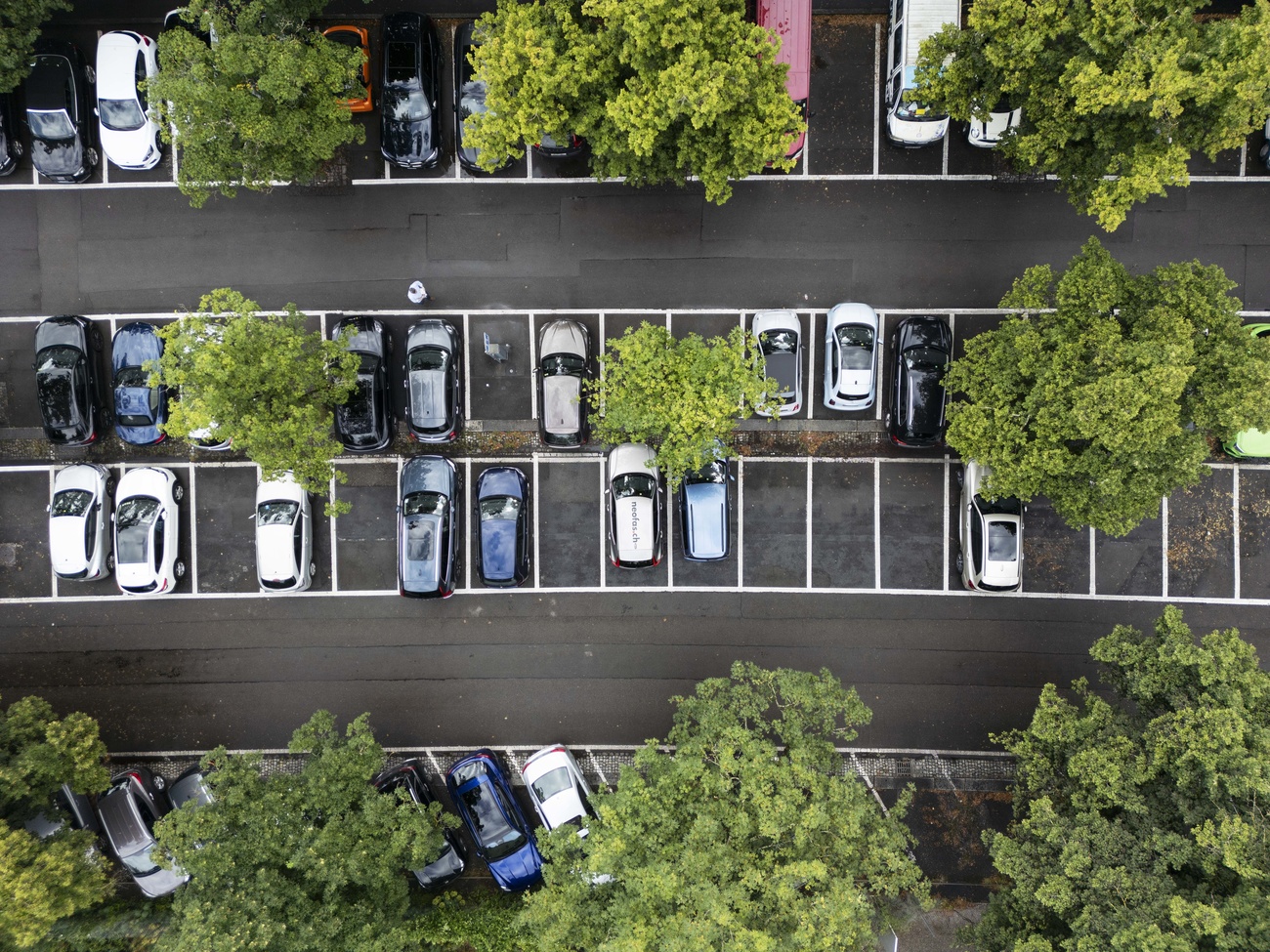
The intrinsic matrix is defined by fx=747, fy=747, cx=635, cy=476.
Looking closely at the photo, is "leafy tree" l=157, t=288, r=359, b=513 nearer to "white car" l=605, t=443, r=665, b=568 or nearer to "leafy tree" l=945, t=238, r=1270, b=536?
"white car" l=605, t=443, r=665, b=568

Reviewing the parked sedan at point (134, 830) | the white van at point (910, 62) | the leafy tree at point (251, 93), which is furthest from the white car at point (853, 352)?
the parked sedan at point (134, 830)

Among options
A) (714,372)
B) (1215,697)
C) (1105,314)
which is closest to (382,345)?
(714,372)

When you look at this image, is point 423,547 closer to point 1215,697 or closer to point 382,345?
point 382,345

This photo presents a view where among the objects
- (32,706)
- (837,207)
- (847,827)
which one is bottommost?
(847,827)

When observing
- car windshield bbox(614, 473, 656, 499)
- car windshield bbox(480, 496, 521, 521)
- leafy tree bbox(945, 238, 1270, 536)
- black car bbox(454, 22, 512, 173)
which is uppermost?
black car bbox(454, 22, 512, 173)

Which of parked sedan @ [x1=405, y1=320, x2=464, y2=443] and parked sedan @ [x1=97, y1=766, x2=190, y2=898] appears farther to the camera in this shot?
parked sedan @ [x1=405, y1=320, x2=464, y2=443]

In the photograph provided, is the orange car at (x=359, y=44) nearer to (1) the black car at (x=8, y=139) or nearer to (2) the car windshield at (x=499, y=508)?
(1) the black car at (x=8, y=139)

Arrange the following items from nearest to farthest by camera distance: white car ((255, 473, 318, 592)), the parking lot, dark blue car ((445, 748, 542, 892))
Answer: dark blue car ((445, 748, 542, 892)) → white car ((255, 473, 318, 592)) → the parking lot

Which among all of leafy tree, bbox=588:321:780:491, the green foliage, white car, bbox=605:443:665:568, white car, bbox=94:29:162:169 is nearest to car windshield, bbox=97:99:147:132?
white car, bbox=94:29:162:169
